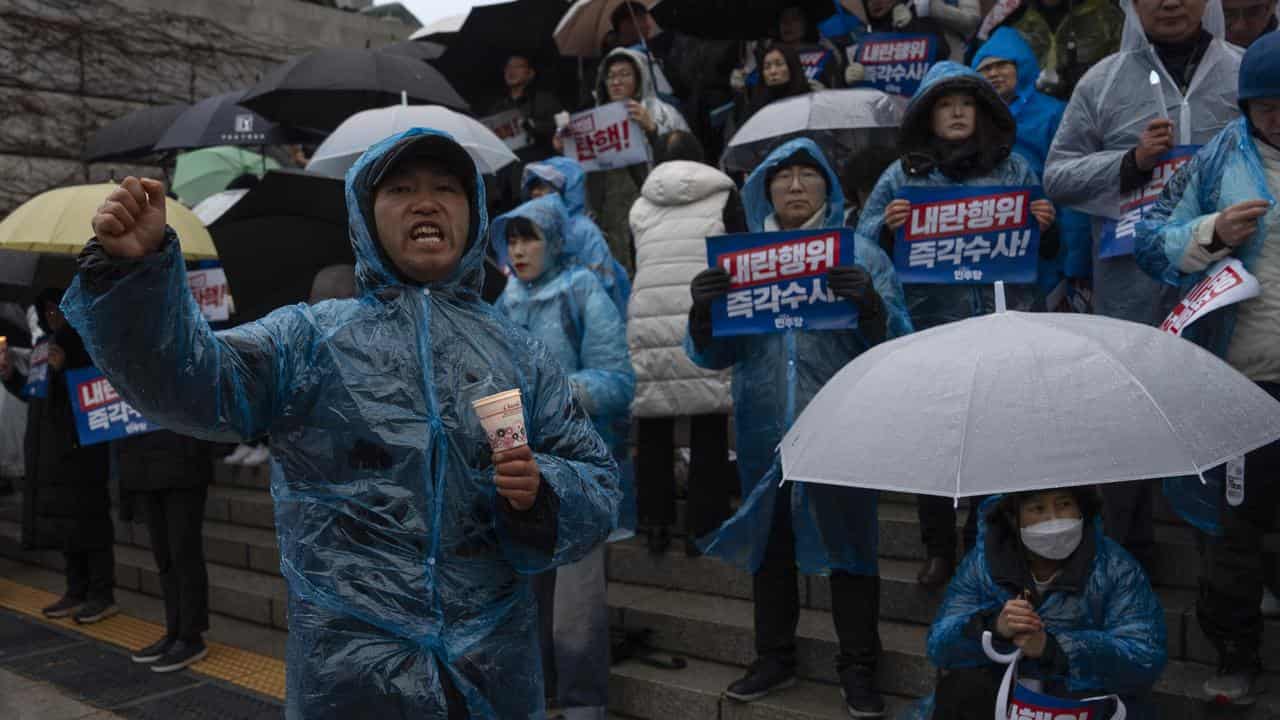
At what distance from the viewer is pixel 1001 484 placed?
8.00 ft

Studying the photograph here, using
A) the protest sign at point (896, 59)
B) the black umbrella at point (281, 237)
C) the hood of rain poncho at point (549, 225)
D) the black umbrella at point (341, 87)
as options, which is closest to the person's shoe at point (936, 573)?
the hood of rain poncho at point (549, 225)

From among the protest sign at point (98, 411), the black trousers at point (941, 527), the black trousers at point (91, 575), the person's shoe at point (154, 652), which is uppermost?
the protest sign at point (98, 411)

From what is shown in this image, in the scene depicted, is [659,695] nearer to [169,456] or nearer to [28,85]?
[169,456]

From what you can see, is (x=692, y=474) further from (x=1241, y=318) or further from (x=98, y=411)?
(x=98, y=411)

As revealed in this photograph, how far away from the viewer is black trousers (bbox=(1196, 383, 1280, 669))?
134 inches

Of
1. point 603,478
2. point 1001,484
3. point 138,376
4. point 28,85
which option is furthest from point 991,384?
point 28,85

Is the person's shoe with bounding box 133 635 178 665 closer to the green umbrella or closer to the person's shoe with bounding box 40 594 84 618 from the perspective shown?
the person's shoe with bounding box 40 594 84 618

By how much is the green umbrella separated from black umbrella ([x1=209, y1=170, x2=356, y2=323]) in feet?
14.0

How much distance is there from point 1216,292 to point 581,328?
7.65ft

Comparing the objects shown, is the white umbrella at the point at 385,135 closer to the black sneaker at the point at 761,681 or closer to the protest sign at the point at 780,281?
the protest sign at the point at 780,281

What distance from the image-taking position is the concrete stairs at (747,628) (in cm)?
387

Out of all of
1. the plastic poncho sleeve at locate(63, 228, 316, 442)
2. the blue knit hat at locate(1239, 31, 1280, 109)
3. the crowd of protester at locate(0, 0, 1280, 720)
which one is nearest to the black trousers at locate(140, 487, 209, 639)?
the crowd of protester at locate(0, 0, 1280, 720)

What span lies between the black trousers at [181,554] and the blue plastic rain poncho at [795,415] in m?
3.05

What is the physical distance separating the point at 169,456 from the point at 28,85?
796cm
